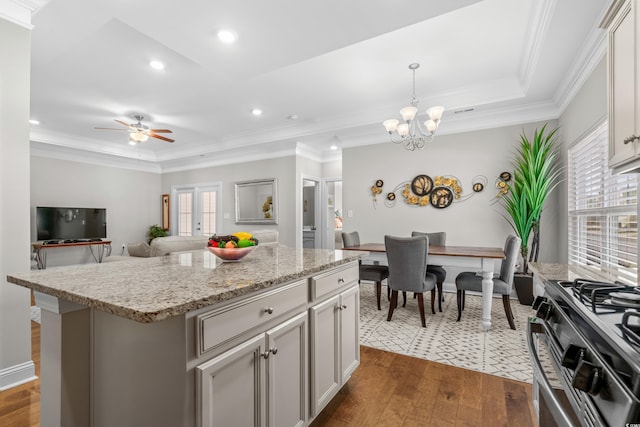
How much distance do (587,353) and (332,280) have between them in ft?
3.86

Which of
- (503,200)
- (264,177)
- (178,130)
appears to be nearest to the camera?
(503,200)

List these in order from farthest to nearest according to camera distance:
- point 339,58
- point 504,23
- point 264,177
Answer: point 264,177, point 339,58, point 504,23

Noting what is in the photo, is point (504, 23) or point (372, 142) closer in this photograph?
point (504, 23)

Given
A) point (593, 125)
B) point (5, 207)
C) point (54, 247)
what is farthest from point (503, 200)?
point (54, 247)

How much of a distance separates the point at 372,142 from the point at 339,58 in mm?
2205

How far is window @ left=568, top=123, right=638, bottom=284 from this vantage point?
2.07m

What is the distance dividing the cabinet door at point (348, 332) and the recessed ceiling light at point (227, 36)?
6.78ft

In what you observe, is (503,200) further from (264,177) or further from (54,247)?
(54,247)

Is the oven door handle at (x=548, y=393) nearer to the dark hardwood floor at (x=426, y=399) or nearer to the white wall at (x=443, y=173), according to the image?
the dark hardwood floor at (x=426, y=399)

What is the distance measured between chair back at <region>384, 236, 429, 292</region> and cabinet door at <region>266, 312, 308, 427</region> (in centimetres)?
179

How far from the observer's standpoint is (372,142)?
5168mm

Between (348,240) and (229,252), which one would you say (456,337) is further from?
(229,252)

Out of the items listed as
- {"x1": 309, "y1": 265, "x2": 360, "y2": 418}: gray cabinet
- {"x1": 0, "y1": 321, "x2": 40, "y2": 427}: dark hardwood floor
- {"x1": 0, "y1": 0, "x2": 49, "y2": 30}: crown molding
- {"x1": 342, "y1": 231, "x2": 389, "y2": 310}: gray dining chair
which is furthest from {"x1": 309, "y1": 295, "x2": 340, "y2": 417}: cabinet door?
{"x1": 0, "y1": 0, "x2": 49, "y2": 30}: crown molding

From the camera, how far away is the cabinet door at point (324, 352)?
5.08ft
